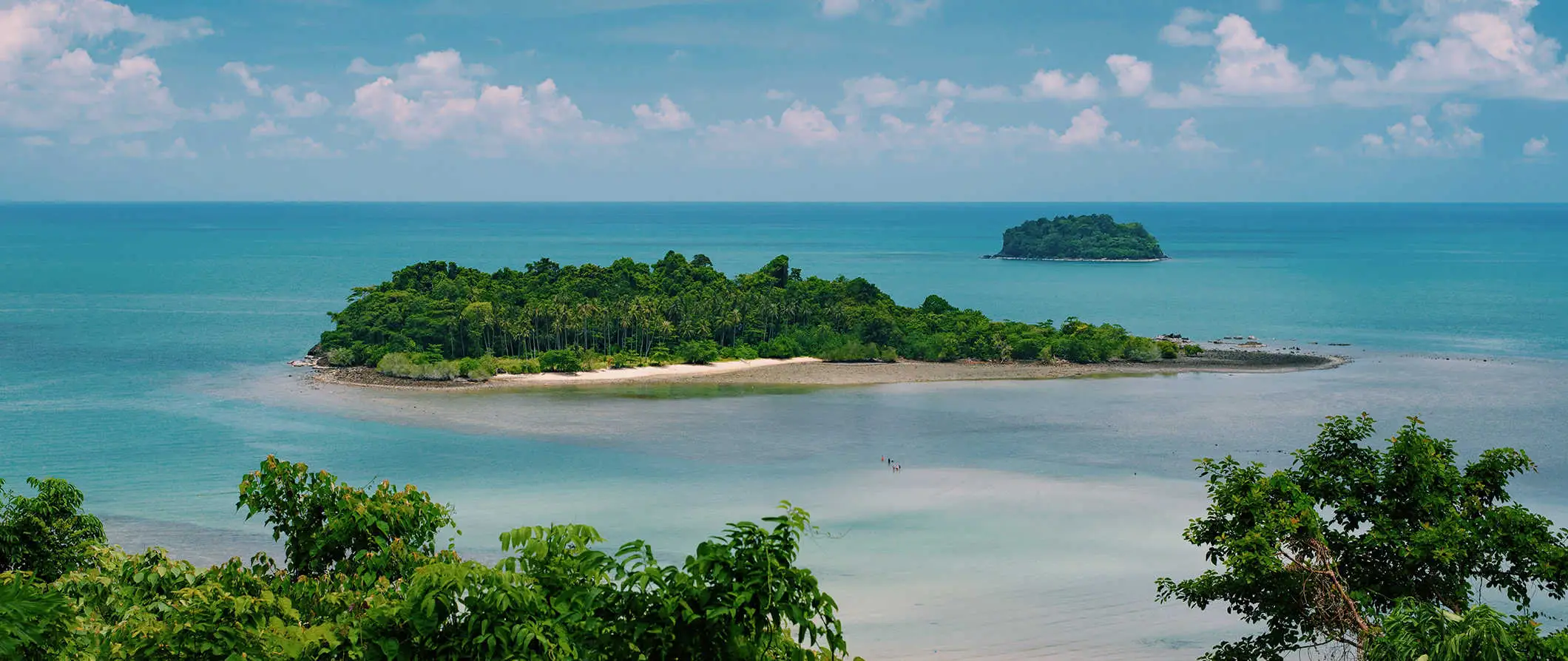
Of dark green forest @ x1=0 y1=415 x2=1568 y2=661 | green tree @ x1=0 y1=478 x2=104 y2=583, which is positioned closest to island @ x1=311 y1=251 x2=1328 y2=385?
green tree @ x1=0 y1=478 x2=104 y2=583

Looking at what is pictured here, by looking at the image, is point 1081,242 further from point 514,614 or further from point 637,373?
point 514,614

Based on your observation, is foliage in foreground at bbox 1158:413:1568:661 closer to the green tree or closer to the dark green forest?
the dark green forest

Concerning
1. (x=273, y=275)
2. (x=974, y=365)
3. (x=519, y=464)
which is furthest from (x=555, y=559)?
(x=273, y=275)

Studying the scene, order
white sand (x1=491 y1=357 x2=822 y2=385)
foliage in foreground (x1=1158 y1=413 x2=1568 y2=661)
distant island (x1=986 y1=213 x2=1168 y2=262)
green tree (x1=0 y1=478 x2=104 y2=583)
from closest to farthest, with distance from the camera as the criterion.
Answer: foliage in foreground (x1=1158 y1=413 x2=1568 y2=661)
green tree (x1=0 y1=478 x2=104 y2=583)
white sand (x1=491 y1=357 x2=822 y2=385)
distant island (x1=986 y1=213 x2=1168 y2=262)

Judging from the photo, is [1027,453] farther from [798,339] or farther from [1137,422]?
[798,339]

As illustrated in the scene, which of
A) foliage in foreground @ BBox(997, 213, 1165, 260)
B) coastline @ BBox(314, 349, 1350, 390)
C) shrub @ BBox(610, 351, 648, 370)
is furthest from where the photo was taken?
foliage in foreground @ BBox(997, 213, 1165, 260)

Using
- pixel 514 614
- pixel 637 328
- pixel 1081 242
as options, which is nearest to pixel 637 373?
pixel 637 328

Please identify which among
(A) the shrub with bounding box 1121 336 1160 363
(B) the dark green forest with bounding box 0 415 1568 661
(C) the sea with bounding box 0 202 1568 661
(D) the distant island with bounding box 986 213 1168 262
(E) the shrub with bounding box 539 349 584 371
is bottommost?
(C) the sea with bounding box 0 202 1568 661

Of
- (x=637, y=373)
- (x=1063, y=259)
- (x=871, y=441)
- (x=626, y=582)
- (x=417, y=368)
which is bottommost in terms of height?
(x=871, y=441)
